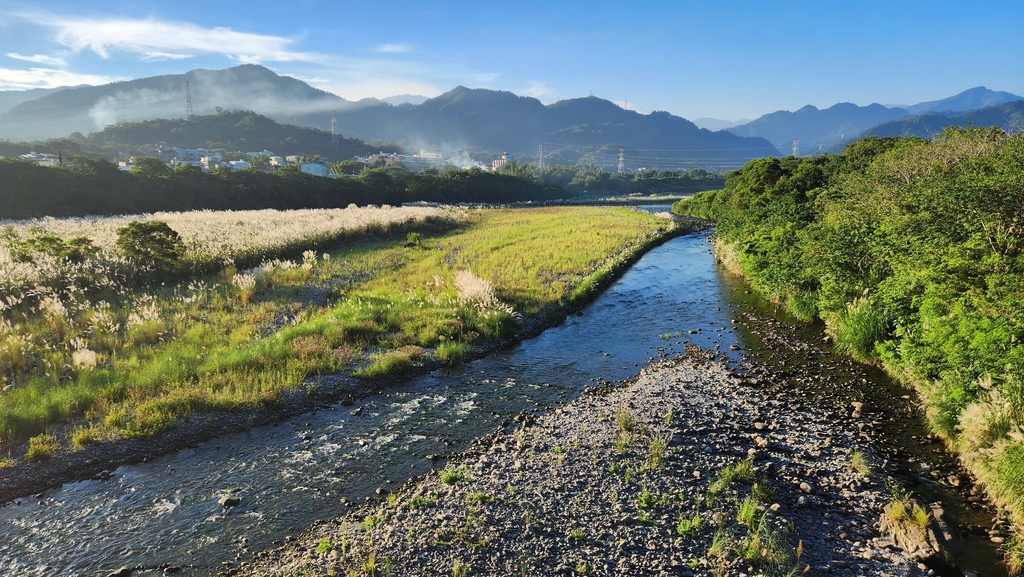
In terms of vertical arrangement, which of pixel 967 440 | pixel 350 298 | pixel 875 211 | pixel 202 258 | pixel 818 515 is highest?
pixel 875 211

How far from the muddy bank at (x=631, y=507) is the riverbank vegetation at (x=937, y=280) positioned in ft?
7.23

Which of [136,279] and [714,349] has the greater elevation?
[136,279]

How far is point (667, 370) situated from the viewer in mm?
16906

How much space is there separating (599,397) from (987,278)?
10.1 metres

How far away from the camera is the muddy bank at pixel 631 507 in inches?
309

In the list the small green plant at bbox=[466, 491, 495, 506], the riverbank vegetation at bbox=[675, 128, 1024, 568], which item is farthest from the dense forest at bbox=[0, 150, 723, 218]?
the riverbank vegetation at bbox=[675, 128, 1024, 568]

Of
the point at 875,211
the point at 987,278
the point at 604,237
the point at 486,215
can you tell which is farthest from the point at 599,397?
the point at 486,215

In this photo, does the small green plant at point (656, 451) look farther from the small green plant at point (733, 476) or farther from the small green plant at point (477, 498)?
the small green plant at point (477, 498)

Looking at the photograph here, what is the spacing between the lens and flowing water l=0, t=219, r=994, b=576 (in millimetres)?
8508

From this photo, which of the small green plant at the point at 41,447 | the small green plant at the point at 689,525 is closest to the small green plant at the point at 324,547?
the small green plant at the point at 689,525

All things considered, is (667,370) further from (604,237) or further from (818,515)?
(604,237)

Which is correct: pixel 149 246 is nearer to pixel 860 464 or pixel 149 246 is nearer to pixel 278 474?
pixel 278 474

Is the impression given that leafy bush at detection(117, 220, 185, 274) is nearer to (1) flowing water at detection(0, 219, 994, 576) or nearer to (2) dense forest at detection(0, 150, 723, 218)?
(1) flowing water at detection(0, 219, 994, 576)

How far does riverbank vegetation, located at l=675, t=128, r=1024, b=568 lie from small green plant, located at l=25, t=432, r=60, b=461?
19294 millimetres
